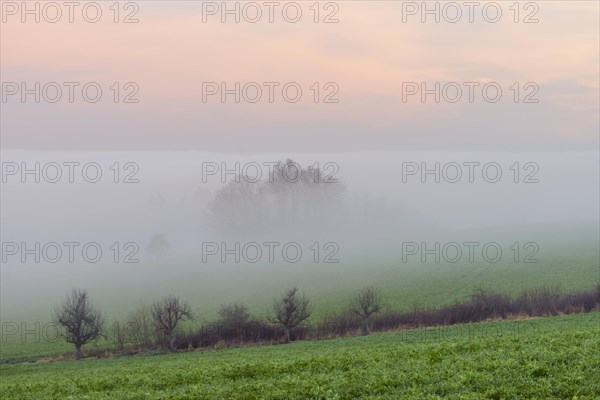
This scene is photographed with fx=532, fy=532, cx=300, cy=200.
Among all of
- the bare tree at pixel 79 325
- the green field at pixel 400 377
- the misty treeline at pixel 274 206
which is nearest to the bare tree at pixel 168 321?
the bare tree at pixel 79 325

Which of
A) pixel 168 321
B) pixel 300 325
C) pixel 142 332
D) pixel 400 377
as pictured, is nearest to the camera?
pixel 400 377

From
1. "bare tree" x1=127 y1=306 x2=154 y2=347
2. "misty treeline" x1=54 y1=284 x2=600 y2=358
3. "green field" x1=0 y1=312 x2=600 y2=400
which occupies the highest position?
"green field" x1=0 y1=312 x2=600 y2=400

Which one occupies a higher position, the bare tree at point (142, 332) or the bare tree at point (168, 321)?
the bare tree at point (168, 321)

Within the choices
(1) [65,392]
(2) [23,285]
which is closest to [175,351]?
(1) [65,392]

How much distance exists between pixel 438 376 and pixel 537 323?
100 ft

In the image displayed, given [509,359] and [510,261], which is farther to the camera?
[510,261]

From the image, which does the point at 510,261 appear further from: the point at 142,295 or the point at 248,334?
the point at 142,295

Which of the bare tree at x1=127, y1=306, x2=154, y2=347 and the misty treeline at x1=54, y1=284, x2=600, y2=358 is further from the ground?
the misty treeline at x1=54, y1=284, x2=600, y2=358

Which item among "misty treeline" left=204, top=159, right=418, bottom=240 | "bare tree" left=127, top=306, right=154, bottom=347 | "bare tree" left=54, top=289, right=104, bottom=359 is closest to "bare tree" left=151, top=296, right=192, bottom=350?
"bare tree" left=127, top=306, right=154, bottom=347

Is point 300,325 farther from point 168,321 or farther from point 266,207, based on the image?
point 266,207

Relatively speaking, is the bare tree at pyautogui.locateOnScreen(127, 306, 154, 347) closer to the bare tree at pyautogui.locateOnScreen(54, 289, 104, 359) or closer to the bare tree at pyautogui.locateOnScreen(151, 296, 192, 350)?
the bare tree at pyautogui.locateOnScreen(151, 296, 192, 350)

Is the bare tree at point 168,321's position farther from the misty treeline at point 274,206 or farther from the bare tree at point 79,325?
the misty treeline at point 274,206

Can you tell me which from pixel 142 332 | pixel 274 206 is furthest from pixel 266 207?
pixel 142 332

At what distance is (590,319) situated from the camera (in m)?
47.8
